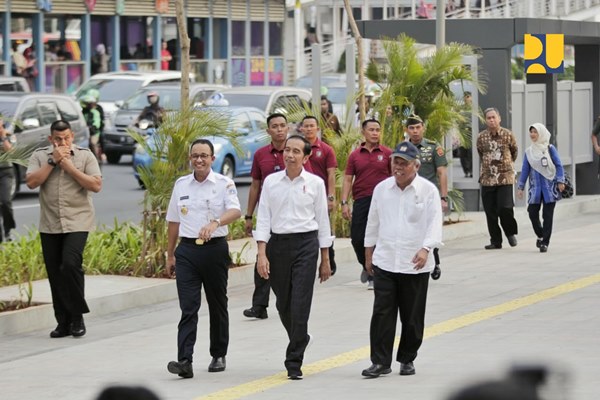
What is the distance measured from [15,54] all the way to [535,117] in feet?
76.1

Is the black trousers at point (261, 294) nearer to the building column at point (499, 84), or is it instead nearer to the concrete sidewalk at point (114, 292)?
the concrete sidewalk at point (114, 292)

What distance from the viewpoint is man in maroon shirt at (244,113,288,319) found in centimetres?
1098

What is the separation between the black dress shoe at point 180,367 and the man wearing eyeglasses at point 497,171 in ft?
27.2

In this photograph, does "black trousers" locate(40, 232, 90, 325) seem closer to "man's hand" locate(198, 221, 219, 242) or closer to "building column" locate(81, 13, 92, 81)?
"man's hand" locate(198, 221, 219, 242)

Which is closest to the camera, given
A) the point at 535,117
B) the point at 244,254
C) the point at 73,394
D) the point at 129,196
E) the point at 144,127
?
the point at 73,394

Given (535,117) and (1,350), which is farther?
(535,117)

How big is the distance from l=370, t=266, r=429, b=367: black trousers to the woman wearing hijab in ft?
26.0

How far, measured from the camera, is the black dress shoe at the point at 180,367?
28.2ft

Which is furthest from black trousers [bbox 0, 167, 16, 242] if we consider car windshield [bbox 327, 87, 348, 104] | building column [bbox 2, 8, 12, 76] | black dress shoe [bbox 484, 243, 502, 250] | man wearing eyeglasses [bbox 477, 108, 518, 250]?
building column [bbox 2, 8, 12, 76]

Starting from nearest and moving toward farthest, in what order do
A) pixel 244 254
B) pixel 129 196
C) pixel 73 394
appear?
pixel 73 394 → pixel 244 254 → pixel 129 196

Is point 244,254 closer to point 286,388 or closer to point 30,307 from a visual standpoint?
point 30,307

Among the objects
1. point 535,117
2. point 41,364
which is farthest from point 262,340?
point 535,117

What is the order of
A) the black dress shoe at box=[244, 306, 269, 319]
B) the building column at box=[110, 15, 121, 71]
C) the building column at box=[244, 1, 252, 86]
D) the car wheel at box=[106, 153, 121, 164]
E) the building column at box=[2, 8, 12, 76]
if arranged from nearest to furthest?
1. the black dress shoe at box=[244, 306, 269, 319]
2. the car wheel at box=[106, 153, 121, 164]
3. the building column at box=[2, 8, 12, 76]
4. the building column at box=[110, 15, 121, 71]
5. the building column at box=[244, 1, 252, 86]

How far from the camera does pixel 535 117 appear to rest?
2181 centimetres
